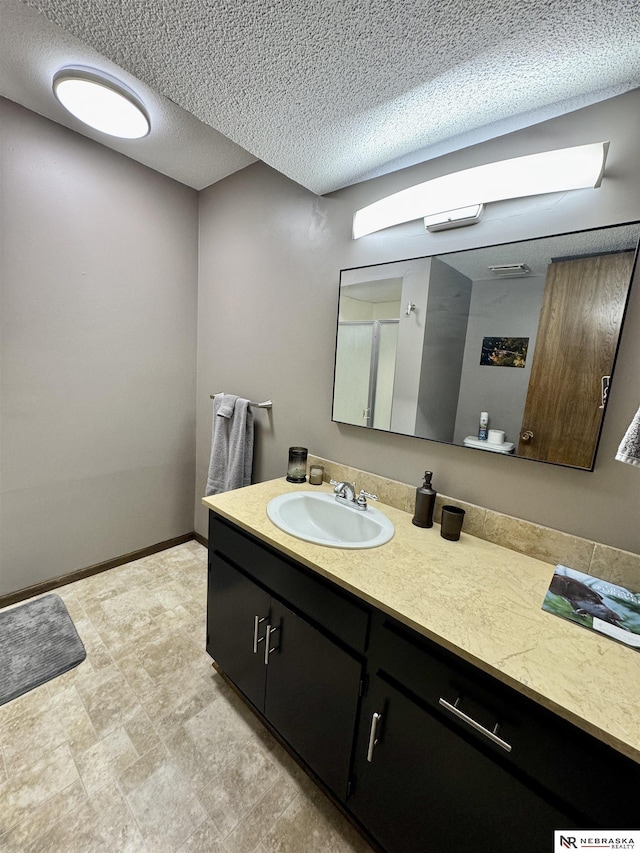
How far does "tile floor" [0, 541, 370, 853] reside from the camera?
1022mm

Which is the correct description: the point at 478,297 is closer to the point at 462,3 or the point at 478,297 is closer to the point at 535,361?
the point at 535,361

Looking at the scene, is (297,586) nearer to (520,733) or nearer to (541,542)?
(520,733)

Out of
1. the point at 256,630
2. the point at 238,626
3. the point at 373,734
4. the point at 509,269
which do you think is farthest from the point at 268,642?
the point at 509,269

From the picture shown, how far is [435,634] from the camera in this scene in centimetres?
76

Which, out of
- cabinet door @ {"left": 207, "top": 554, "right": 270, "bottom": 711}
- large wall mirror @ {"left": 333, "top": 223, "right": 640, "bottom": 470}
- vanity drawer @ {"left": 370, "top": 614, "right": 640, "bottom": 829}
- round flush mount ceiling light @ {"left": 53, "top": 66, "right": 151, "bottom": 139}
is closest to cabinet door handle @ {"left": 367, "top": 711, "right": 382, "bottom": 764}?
vanity drawer @ {"left": 370, "top": 614, "right": 640, "bottom": 829}

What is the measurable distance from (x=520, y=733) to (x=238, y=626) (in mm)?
999

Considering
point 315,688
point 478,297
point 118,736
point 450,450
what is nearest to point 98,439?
point 118,736

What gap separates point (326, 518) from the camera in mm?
1474

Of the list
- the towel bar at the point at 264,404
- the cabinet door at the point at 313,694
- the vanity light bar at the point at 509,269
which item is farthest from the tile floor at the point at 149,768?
the vanity light bar at the point at 509,269

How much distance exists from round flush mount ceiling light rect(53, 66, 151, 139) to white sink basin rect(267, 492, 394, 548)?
1.82m

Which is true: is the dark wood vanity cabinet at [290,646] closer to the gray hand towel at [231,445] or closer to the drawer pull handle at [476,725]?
the drawer pull handle at [476,725]

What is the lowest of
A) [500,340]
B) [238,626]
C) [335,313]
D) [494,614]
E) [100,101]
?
[238,626]

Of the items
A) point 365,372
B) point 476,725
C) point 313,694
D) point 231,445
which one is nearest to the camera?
point 476,725

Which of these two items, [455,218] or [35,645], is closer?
[455,218]
